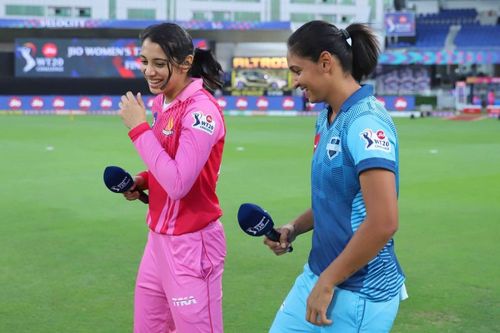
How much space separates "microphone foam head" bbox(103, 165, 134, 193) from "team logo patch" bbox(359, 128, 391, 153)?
1543 millimetres

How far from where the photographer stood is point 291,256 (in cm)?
763

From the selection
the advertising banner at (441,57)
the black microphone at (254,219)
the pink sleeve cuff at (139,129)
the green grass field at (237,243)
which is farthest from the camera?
the advertising banner at (441,57)

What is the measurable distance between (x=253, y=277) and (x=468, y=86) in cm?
4044

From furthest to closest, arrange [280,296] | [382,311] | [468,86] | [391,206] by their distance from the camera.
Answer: [468,86] → [280,296] → [382,311] → [391,206]

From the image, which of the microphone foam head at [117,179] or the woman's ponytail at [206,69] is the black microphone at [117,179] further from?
the woman's ponytail at [206,69]

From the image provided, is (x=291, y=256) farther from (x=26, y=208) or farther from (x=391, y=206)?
(x=391, y=206)

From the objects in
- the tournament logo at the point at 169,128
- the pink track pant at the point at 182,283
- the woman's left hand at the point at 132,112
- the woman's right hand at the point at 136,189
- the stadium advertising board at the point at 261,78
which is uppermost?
the woman's left hand at the point at 132,112

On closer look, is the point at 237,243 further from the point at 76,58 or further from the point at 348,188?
the point at 76,58

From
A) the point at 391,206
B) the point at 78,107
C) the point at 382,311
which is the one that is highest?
the point at 391,206

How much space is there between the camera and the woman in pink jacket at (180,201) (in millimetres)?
3449

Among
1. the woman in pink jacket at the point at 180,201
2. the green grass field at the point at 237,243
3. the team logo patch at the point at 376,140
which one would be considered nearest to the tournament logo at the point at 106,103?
the green grass field at the point at 237,243

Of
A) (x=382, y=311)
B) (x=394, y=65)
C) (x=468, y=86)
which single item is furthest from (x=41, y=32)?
(x=382, y=311)

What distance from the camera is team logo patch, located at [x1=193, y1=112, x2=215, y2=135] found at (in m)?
3.46

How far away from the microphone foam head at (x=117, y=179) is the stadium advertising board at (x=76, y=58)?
3820 cm
